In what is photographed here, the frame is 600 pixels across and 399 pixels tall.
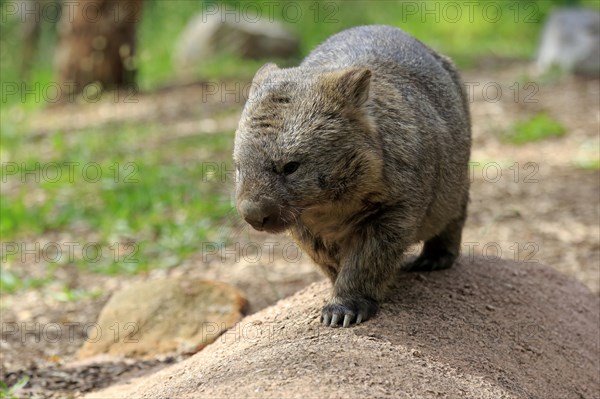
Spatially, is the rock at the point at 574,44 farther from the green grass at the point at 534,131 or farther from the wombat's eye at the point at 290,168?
the wombat's eye at the point at 290,168

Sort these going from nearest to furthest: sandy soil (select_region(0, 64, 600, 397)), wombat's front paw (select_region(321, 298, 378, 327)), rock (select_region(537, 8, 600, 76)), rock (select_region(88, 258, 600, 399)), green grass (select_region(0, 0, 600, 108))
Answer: rock (select_region(88, 258, 600, 399))
wombat's front paw (select_region(321, 298, 378, 327))
sandy soil (select_region(0, 64, 600, 397))
rock (select_region(537, 8, 600, 76))
green grass (select_region(0, 0, 600, 108))

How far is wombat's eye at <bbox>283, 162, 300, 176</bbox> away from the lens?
417 centimetres

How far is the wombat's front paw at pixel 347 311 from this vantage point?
430 cm

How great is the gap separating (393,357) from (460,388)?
12.5 inches

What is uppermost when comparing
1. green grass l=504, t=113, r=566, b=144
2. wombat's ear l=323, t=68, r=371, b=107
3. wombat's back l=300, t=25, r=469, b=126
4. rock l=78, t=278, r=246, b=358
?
wombat's back l=300, t=25, r=469, b=126

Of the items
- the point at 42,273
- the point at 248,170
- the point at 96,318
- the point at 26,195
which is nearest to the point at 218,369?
the point at 248,170

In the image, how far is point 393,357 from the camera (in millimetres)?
3906

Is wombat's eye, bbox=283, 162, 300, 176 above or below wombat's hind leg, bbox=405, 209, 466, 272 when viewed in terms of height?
above

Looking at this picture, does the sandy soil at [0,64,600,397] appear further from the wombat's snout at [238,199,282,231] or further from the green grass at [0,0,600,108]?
the green grass at [0,0,600,108]

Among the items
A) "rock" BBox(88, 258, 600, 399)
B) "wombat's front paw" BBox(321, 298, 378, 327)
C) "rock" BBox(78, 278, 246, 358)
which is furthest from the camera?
"rock" BBox(78, 278, 246, 358)

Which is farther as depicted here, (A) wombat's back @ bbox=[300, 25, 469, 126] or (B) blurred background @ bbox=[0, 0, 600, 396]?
(B) blurred background @ bbox=[0, 0, 600, 396]

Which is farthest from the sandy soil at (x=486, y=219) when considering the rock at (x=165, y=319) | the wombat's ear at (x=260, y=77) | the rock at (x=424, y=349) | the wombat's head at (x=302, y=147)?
the wombat's ear at (x=260, y=77)

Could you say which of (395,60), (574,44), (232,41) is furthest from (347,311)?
(232,41)

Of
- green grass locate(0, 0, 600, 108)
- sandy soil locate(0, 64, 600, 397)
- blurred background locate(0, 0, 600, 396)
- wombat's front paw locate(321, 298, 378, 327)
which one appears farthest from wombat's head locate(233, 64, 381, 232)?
green grass locate(0, 0, 600, 108)
